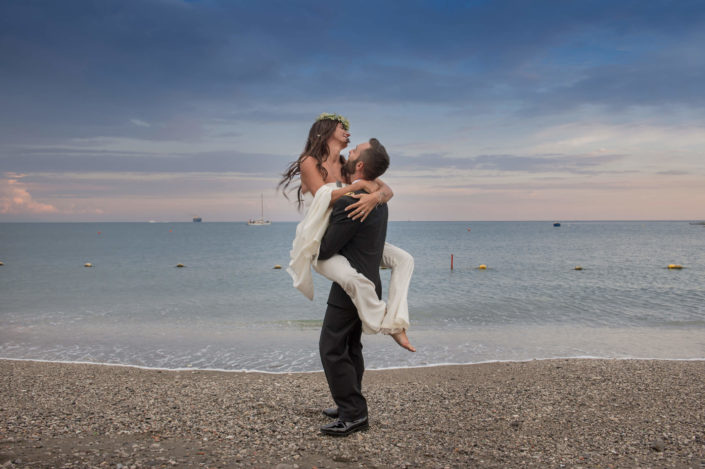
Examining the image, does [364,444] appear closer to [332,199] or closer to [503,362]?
[332,199]

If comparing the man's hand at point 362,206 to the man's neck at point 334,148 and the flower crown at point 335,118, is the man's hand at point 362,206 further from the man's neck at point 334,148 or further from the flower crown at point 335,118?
the flower crown at point 335,118

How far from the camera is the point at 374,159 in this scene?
12.1 ft

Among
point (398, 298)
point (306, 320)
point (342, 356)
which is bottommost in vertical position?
point (306, 320)

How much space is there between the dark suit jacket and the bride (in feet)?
0.18

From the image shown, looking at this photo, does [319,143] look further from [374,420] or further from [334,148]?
[374,420]

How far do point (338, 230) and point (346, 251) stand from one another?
0.27m

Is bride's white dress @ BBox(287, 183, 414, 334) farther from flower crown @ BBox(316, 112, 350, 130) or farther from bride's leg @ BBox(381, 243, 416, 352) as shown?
flower crown @ BBox(316, 112, 350, 130)

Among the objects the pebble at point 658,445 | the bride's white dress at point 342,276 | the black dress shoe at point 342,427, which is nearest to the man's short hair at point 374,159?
the bride's white dress at point 342,276

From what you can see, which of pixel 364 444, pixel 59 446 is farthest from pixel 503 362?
pixel 59 446

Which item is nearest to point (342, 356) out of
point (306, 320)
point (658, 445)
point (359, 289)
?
point (359, 289)

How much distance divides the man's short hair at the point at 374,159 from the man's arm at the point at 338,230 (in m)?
0.27

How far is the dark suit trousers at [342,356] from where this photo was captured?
4.09 meters

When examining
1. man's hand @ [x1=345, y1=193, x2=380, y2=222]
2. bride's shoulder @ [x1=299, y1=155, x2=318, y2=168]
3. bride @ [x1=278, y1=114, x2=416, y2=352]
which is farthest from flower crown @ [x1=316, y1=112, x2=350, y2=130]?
man's hand @ [x1=345, y1=193, x2=380, y2=222]

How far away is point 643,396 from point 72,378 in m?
7.59
